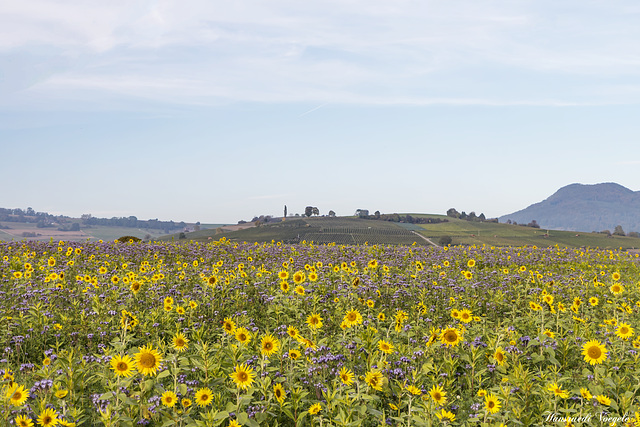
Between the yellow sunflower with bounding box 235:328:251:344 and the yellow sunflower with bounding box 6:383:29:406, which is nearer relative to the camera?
the yellow sunflower with bounding box 6:383:29:406

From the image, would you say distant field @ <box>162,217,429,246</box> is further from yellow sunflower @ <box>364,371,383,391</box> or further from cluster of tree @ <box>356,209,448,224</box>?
yellow sunflower @ <box>364,371,383,391</box>

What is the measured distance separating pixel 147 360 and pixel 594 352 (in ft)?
18.6

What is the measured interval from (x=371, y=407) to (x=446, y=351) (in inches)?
121

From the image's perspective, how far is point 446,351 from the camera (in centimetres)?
727

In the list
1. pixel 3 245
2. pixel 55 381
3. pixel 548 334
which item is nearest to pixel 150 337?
pixel 55 381

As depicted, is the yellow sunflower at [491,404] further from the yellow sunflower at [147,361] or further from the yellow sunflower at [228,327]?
the yellow sunflower at [147,361]

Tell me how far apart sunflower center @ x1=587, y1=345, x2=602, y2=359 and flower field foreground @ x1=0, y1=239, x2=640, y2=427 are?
0.01m

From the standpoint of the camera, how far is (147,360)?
4.40 meters

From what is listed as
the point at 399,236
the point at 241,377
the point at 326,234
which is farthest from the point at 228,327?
the point at 399,236

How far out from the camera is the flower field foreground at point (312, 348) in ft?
14.8

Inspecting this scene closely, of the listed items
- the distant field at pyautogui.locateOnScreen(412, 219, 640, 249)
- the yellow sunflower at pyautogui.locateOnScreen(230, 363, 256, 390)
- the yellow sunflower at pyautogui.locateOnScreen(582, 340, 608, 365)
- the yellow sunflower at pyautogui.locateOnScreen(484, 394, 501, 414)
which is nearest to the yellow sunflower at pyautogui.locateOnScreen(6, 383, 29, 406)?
the yellow sunflower at pyautogui.locateOnScreen(230, 363, 256, 390)

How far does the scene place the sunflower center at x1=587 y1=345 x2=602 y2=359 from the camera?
5.45m

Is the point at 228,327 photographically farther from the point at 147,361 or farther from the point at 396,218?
the point at 396,218

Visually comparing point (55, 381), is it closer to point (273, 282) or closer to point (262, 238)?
point (273, 282)
